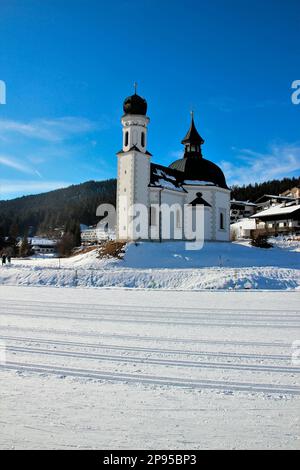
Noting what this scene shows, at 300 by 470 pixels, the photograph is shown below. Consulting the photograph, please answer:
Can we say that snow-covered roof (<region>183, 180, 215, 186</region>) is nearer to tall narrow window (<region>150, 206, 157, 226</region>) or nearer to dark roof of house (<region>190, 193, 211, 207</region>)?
dark roof of house (<region>190, 193, 211, 207</region>)

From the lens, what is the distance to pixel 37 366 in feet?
19.5

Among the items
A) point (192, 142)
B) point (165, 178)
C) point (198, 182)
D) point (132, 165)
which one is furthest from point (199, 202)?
point (192, 142)

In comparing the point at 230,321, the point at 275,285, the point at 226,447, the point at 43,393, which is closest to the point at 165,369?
the point at 43,393

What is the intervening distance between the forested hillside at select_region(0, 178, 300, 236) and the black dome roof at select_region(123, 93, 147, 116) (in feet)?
193

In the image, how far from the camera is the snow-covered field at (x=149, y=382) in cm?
385

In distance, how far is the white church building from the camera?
3450 centimetres

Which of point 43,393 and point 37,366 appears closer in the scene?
point 43,393

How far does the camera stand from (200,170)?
135 ft

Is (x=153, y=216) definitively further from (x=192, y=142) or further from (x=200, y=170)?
(x=192, y=142)

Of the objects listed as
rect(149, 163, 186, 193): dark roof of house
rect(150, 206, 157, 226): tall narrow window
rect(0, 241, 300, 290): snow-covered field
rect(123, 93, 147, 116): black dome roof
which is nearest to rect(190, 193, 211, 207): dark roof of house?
rect(149, 163, 186, 193): dark roof of house

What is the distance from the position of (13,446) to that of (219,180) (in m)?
40.4

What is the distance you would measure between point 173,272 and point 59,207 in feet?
440
